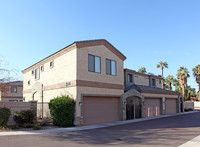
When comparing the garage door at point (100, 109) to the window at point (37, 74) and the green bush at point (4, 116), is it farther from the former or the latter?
the window at point (37, 74)

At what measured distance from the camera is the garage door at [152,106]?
1056 inches

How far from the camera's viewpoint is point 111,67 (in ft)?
71.9

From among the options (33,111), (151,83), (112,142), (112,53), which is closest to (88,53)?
(112,53)

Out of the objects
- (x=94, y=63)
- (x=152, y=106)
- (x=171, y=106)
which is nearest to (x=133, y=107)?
(x=152, y=106)

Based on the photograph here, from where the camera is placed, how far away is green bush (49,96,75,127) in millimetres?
16922

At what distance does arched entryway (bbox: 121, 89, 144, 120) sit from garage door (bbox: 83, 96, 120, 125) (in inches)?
29.6

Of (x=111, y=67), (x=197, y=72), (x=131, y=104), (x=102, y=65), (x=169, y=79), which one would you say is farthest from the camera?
(x=169, y=79)

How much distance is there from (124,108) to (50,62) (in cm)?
1093

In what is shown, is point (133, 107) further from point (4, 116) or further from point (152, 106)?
point (4, 116)

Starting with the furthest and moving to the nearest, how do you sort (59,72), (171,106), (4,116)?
(171,106) → (59,72) → (4,116)

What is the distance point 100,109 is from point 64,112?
A: 14.8ft

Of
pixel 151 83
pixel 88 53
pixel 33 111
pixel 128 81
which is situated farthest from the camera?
pixel 151 83

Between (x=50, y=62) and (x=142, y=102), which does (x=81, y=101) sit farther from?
(x=142, y=102)

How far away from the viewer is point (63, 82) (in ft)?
65.4
